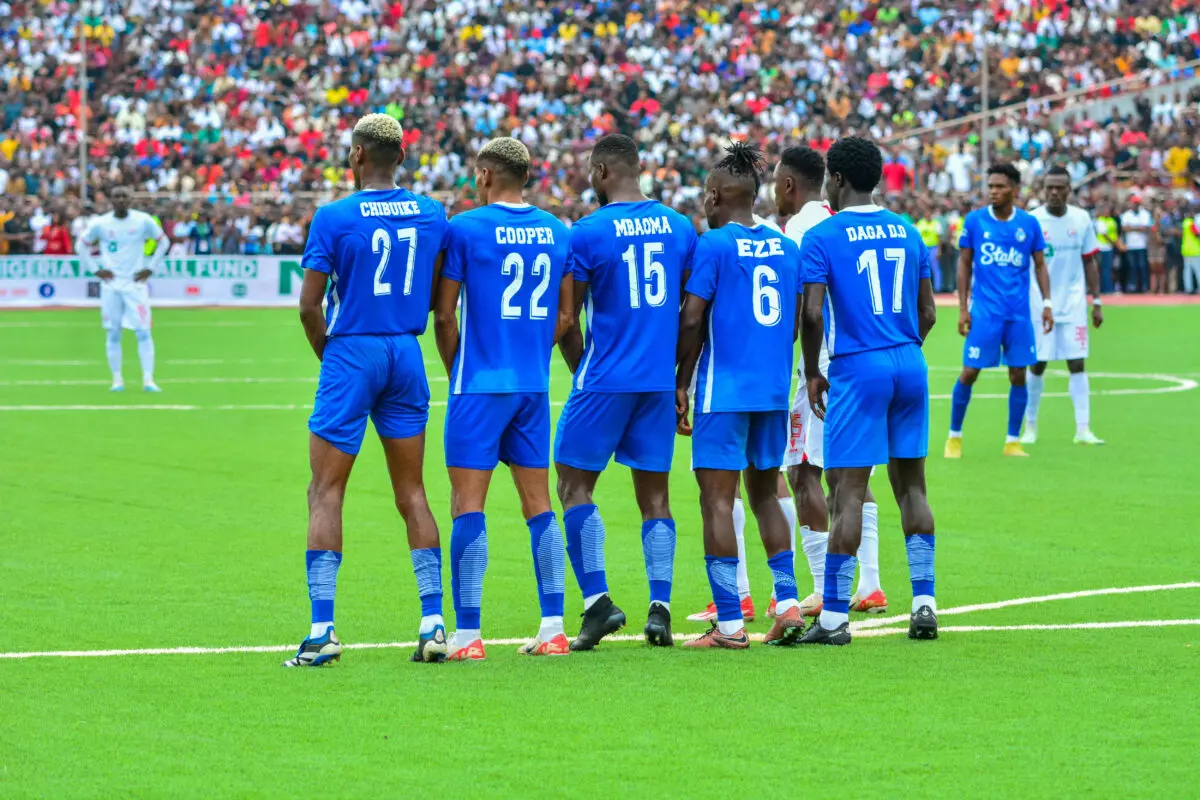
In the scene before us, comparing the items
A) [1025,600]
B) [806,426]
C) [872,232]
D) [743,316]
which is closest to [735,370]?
[743,316]

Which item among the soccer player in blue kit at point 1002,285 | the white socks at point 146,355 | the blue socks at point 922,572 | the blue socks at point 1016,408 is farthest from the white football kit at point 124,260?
the blue socks at point 922,572

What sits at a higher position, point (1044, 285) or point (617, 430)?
point (1044, 285)

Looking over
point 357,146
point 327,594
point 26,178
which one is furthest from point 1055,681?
point 26,178

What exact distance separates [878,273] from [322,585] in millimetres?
2818

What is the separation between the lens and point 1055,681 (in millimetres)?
7324

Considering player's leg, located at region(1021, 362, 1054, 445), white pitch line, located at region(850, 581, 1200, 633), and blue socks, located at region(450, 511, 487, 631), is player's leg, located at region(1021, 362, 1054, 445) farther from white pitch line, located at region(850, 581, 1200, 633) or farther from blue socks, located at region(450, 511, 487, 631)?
blue socks, located at region(450, 511, 487, 631)

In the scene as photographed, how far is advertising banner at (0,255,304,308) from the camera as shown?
41.5m

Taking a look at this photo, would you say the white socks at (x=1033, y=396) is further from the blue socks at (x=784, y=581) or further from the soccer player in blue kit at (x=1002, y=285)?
the blue socks at (x=784, y=581)

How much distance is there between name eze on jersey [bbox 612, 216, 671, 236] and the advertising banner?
33.7 meters

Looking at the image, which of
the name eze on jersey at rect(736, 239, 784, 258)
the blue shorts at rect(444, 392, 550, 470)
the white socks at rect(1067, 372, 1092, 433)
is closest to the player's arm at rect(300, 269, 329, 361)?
the blue shorts at rect(444, 392, 550, 470)

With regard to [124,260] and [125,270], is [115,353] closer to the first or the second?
[125,270]

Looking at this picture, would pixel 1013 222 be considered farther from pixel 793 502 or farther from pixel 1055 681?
pixel 1055 681

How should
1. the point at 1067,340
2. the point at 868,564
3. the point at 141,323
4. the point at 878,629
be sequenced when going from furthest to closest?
the point at 141,323, the point at 1067,340, the point at 868,564, the point at 878,629

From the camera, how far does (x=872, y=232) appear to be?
27.1 feet
